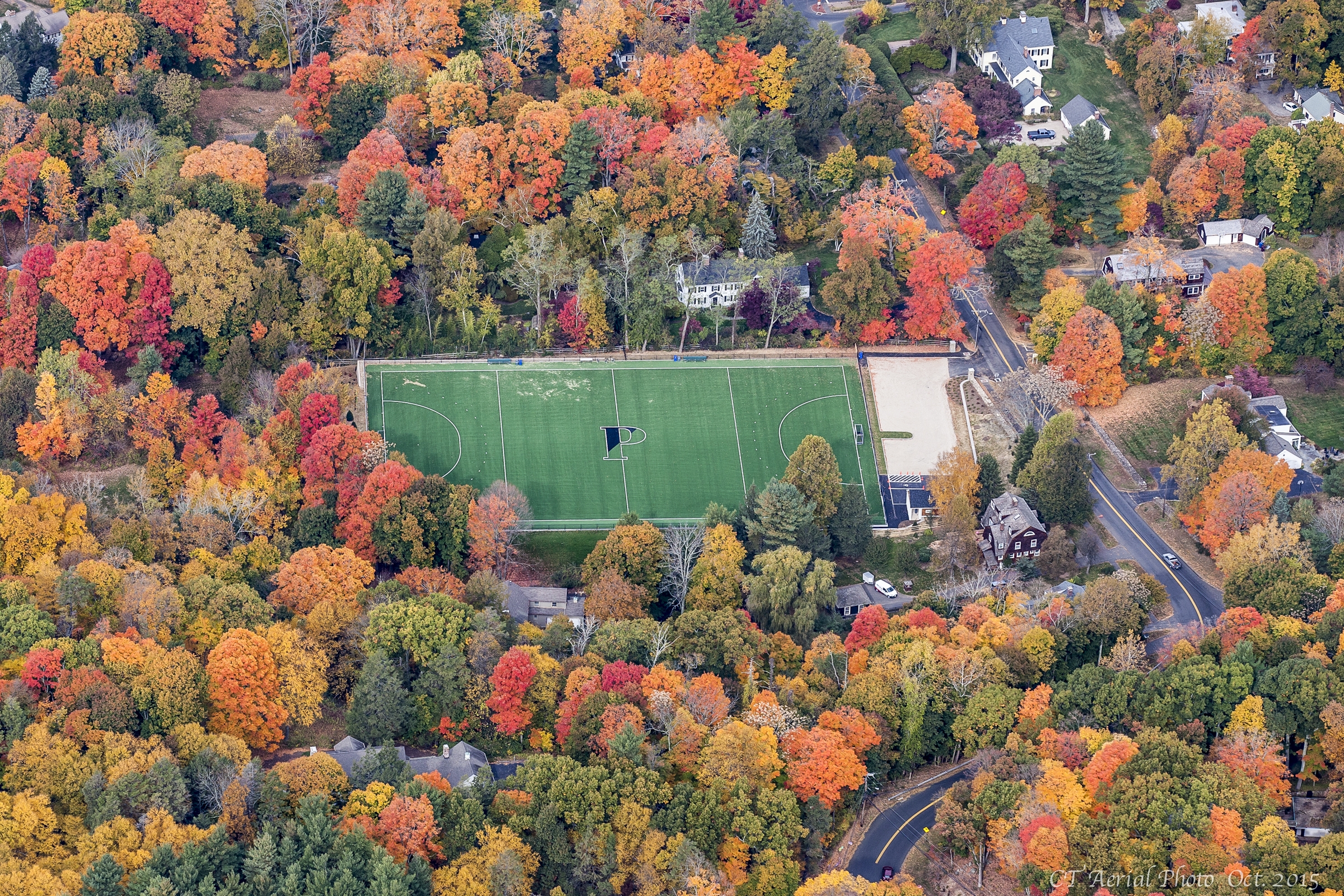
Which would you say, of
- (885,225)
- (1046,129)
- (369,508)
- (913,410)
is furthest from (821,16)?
(369,508)

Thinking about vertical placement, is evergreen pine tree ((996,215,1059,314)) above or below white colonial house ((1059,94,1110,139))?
below

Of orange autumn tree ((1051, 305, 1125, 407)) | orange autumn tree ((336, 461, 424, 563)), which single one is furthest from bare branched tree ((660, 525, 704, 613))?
orange autumn tree ((1051, 305, 1125, 407))

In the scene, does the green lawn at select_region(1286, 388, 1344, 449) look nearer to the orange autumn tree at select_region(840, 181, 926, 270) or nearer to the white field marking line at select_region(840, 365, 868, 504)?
the orange autumn tree at select_region(840, 181, 926, 270)

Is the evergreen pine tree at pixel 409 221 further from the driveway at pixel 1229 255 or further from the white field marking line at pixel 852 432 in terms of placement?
the driveway at pixel 1229 255

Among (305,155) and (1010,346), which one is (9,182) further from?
(1010,346)

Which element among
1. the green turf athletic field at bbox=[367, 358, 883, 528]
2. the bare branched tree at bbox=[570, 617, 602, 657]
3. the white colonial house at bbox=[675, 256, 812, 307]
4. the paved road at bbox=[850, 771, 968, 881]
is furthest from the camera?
the white colonial house at bbox=[675, 256, 812, 307]

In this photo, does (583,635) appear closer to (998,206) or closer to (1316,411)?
(998,206)

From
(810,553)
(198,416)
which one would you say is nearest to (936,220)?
(810,553)
